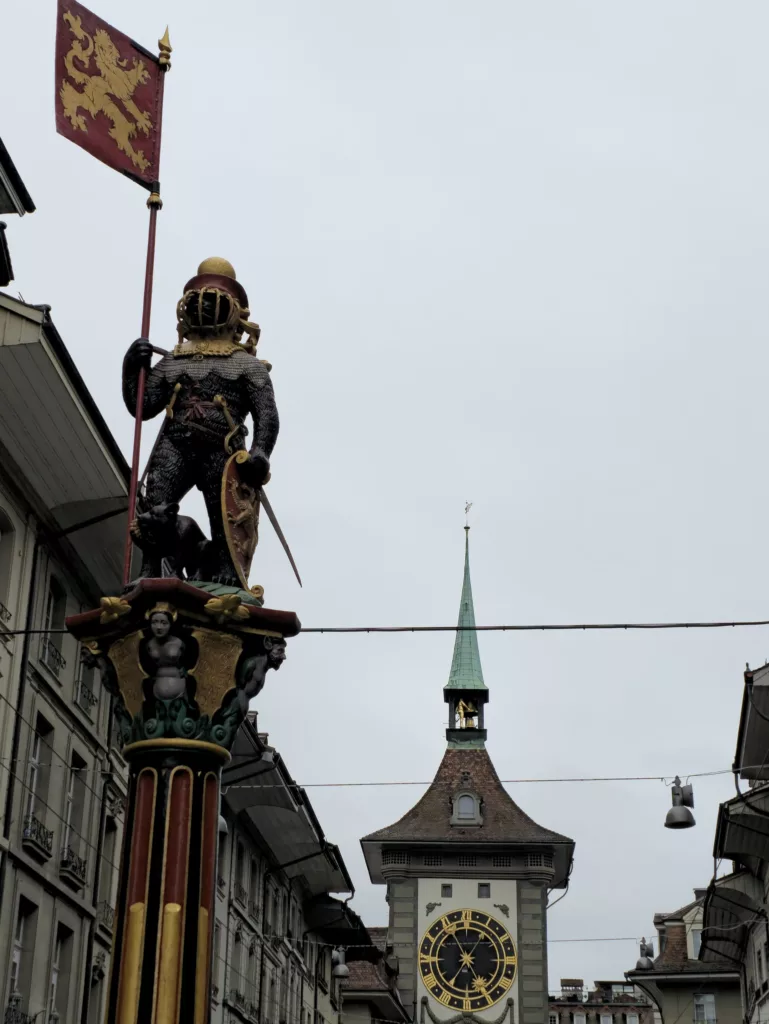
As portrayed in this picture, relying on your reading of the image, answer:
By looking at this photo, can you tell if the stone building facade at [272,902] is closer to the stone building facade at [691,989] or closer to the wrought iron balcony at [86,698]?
the wrought iron balcony at [86,698]

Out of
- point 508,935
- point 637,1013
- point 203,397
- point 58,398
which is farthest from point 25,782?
point 637,1013

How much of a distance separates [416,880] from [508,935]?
4575mm

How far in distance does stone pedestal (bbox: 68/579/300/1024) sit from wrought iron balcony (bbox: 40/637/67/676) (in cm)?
1133

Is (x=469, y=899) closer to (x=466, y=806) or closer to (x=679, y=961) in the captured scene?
(x=466, y=806)

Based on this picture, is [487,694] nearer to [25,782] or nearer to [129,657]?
[25,782]

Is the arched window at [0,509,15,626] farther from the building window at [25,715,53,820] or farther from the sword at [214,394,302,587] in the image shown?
the sword at [214,394,302,587]

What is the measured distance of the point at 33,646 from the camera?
22.8 meters

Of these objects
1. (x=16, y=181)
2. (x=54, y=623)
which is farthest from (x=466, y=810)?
(x=16, y=181)

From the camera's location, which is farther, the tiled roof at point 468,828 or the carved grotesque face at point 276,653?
the tiled roof at point 468,828

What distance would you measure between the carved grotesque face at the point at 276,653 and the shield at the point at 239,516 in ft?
2.00

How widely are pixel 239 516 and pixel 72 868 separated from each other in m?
12.3

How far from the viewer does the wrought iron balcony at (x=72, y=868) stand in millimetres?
23328

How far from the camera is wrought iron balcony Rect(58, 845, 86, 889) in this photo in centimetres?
2333

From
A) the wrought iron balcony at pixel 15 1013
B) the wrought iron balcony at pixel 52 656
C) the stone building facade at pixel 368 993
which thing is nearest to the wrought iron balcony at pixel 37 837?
the wrought iron balcony at pixel 15 1013
